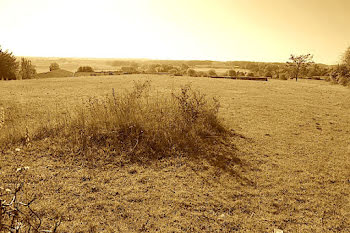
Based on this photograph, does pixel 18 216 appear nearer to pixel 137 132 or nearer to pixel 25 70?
pixel 137 132

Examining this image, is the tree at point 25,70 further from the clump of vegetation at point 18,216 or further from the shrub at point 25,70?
the clump of vegetation at point 18,216

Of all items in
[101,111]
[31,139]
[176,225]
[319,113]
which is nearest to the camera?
[176,225]

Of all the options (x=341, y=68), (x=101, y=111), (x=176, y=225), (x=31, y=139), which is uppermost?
(x=341, y=68)

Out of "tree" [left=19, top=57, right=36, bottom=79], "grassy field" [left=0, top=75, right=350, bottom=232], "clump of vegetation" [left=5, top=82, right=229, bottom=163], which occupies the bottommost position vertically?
"grassy field" [left=0, top=75, right=350, bottom=232]

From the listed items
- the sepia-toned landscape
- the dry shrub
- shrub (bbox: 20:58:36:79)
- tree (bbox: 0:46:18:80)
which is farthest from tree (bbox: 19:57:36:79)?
the dry shrub

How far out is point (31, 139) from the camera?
469 cm

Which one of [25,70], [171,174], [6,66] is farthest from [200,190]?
[25,70]

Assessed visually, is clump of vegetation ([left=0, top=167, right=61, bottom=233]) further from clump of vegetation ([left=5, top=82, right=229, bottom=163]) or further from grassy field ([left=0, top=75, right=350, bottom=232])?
clump of vegetation ([left=5, top=82, right=229, bottom=163])

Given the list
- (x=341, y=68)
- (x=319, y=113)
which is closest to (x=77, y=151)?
(x=319, y=113)

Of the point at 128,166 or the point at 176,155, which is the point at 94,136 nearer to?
the point at 128,166

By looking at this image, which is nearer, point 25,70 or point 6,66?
point 6,66

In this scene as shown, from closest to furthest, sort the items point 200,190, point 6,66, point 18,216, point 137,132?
1. point 18,216
2. point 200,190
3. point 137,132
4. point 6,66

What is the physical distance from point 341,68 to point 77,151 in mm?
17047

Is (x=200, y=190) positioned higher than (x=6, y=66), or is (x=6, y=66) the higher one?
(x=6, y=66)
